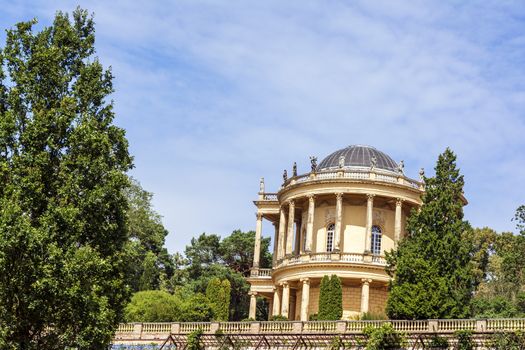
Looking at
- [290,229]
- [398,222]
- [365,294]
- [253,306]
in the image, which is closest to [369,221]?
[398,222]

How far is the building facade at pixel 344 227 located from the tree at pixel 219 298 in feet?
11.2

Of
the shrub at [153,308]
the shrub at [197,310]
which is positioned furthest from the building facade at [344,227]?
the shrub at [153,308]

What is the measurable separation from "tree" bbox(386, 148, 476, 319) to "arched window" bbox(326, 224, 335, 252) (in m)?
12.8

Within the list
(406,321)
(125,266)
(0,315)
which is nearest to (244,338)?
(406,321)

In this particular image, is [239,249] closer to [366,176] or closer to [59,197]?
[366,176]

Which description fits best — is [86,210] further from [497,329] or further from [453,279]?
[453,279]

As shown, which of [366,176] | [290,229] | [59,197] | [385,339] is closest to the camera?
[59,197]

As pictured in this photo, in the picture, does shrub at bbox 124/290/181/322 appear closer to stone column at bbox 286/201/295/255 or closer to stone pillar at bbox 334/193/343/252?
stone column at bbox 286/201/295/255

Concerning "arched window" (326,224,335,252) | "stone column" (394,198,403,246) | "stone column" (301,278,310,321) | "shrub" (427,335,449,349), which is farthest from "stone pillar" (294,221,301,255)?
"shrub" (427,335,449,349)

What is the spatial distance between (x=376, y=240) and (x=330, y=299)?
25.3 ft

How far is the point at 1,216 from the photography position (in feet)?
92.9

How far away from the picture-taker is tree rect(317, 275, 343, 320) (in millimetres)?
55656

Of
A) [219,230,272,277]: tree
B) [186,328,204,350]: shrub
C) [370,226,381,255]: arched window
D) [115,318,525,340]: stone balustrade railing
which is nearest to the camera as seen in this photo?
[115,318,525,340]: stone balustrade railing

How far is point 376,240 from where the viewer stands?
205 feet
